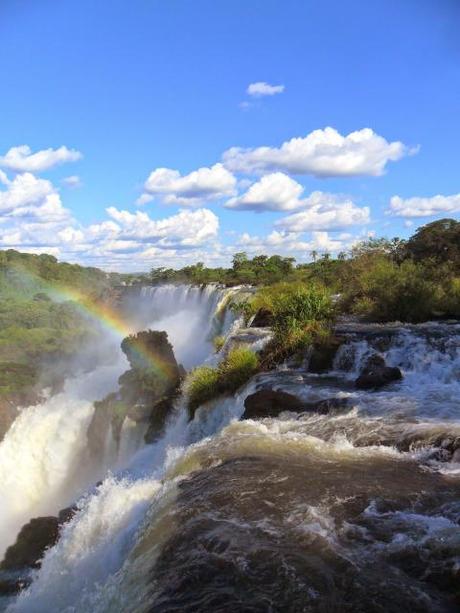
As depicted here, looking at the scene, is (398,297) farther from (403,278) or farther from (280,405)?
(280,405)

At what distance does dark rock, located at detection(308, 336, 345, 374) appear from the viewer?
50.1ft

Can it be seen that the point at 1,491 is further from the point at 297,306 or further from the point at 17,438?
the point at 297,306

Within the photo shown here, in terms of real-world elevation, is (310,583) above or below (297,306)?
below

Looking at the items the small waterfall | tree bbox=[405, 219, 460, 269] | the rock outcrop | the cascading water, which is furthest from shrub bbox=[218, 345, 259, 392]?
tree bbox=[405, 219, 460, 269]

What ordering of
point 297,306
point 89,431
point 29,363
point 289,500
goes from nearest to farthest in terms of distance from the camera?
point 289,500, point 297,306, point 89,431, point 29,363

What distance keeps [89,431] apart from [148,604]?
18102 millimetres

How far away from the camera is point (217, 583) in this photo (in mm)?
5469

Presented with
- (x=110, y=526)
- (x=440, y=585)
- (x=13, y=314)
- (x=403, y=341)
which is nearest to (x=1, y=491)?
(x=110, y=526)

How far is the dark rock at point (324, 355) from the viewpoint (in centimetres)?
1527

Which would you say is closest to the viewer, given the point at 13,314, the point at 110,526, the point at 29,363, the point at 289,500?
the point at 289,500

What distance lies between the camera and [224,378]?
51.6 ft

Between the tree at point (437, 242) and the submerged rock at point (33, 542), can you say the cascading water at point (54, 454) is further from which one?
the tree at point (437, 242)

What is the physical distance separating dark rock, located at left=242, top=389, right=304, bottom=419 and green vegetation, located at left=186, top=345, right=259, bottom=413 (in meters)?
2.95

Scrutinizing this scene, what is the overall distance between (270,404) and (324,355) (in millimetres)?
3922
